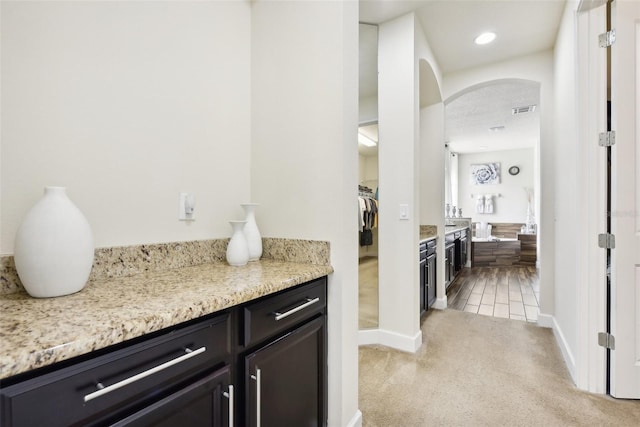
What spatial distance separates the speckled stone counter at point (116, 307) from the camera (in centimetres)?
54

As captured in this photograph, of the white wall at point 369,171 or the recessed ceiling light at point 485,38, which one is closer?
the recessed ceiling light at point 485,38

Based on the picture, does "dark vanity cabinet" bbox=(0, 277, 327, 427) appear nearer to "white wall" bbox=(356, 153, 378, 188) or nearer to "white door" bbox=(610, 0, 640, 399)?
"white door" bbox=(610, 0, 640, 399)

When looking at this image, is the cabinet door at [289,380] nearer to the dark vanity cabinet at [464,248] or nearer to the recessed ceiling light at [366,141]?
the recessed ceiling light at [366,141]

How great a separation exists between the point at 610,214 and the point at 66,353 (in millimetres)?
2459

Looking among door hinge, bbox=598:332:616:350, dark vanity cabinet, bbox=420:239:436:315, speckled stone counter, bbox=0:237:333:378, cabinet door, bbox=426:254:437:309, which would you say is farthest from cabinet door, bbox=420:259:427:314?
speckled stone counter, bbox=0:237:333:378

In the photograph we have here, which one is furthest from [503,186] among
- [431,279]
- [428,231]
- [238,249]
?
[238,249]

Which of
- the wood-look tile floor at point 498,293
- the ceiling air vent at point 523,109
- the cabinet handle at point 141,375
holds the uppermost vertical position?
the ceiling air vent at point 523,109

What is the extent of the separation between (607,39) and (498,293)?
127 inches

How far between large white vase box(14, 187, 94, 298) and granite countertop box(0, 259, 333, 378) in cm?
4

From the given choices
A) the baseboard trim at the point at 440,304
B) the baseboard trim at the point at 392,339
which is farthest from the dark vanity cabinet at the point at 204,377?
the baseboard trim at the point at 440,304

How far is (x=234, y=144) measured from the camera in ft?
5.12

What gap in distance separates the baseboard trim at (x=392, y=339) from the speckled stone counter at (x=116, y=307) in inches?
60.5

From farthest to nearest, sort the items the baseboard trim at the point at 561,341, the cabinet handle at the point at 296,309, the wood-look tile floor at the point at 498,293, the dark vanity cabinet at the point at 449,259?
the dark vanity cabinet at the point at 449,259, the wood-look tile floor at the point at 498,293, the baseboard trim at the point at 561,341, the cabinet handle at the point at 296,309

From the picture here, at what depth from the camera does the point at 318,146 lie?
138cm
